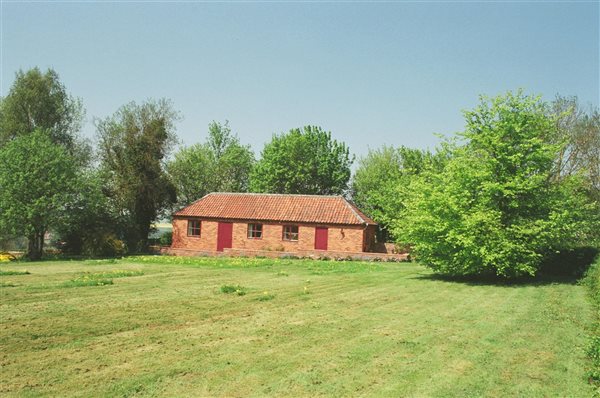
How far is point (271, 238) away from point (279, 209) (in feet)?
8.76

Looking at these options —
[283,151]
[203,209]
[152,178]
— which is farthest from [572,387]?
[283,151]

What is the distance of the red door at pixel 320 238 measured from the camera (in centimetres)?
3884

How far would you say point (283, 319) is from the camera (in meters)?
11.5

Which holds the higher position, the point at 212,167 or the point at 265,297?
the point at 212,167

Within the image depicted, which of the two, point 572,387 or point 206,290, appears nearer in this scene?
point 572,387

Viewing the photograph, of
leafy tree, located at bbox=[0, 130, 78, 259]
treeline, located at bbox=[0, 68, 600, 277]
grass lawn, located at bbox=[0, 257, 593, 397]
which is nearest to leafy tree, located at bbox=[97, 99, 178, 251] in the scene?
treeline, located at bbox=[0, 68, 600, 277]

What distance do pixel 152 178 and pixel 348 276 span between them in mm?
26775

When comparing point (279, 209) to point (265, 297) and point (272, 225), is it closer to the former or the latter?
point (272, 225)

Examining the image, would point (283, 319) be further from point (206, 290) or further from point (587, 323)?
point (587, 323)

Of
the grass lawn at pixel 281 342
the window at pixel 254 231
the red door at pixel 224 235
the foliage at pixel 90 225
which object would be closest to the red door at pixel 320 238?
the window at pixel 254 231

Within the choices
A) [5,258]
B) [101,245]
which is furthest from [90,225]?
[5,258]

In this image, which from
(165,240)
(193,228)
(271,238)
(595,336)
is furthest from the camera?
(165,240)

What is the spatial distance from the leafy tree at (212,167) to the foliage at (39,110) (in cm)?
1280

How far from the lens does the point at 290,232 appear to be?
3988 centimetres
